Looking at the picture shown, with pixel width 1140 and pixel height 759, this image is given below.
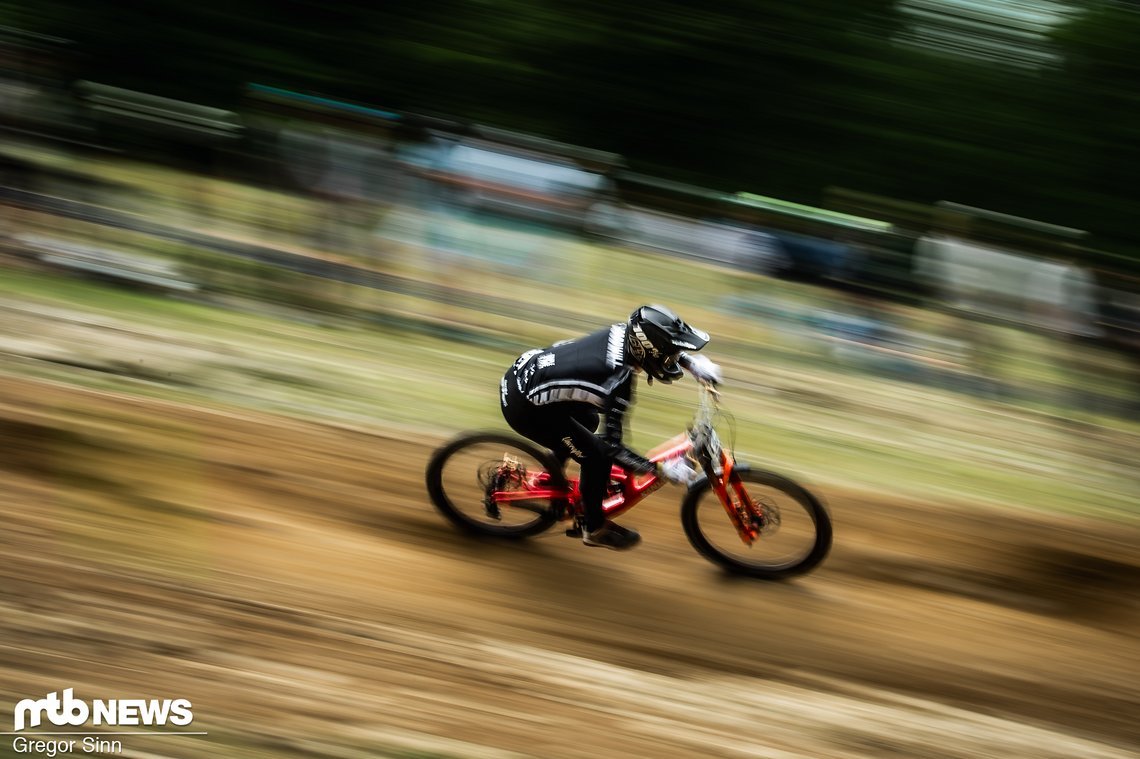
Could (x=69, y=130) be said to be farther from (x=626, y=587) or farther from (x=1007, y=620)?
(x=1007, y=620)

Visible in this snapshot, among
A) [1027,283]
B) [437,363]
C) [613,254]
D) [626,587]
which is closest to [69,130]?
[437,363]

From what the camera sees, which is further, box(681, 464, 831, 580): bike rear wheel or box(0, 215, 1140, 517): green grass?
box(0, 215, 1140, 517): green grass

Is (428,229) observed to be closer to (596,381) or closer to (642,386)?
(642,386)

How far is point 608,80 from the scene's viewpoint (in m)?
13.7

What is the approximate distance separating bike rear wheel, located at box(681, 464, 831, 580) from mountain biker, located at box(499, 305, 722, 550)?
1.44 feet

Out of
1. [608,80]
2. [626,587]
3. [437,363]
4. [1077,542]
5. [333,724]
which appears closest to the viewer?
[333,724]

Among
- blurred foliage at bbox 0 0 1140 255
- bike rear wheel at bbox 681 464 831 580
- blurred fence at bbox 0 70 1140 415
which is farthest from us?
blurred foliage at bbox 0 0 1140 255

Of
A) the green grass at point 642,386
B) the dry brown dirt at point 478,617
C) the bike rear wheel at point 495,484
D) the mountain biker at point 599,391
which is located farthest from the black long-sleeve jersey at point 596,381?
the green grass at point 642,386

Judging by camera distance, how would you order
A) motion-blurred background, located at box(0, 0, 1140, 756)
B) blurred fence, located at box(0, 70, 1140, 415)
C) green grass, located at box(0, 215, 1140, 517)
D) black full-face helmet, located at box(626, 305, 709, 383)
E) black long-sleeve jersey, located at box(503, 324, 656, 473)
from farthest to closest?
blurred fence, located at box(0, 70, 1140, 415) → motion-blurred background, located at box(0, 0, 1140, 756) → green grass, located at box(0, 215, 1140, 517) → black long-sleeve jersey, located at box(503, 324, 656, 473) → black full-face helmet, located at box(626, 305, 709, 383)

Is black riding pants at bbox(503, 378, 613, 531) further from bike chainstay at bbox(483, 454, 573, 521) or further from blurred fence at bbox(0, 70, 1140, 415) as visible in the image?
blurred fence at bbox(0, 70, 1140, 415)

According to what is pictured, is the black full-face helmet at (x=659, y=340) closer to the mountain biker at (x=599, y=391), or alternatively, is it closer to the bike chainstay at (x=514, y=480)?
the mountain biker at (x=599, y=391)

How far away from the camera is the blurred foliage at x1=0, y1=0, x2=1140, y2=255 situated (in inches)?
507

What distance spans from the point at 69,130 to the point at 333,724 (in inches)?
369

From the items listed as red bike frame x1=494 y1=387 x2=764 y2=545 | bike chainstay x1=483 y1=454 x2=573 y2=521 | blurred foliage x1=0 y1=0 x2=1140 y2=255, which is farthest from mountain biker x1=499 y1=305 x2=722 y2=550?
blurred foliage x1=0 y1=0 x2=1140 y2=255
